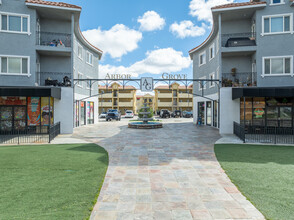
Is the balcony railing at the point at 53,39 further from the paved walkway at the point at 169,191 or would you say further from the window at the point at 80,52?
the paved walkway at the point at 169,191

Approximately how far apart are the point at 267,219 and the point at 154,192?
2.49 metres

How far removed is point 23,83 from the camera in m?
14.7

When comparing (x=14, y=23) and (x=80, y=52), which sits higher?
(x=14, y=23)

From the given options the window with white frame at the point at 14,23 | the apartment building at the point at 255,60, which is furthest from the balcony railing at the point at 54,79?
the apartment building at the point at 255,60

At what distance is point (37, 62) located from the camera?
15922 millimetres

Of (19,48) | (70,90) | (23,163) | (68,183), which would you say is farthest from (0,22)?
(68,183)

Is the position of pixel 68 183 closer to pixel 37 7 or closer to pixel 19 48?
pixel 19 48

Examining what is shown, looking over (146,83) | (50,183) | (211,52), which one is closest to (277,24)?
(211,52)

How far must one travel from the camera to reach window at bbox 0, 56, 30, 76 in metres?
14.5

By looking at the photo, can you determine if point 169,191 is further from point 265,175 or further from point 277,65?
point 277,65

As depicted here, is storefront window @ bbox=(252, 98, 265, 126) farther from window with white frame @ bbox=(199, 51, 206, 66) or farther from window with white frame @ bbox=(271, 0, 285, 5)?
window with white frame @ bbox=(199, 51, 206, 66)

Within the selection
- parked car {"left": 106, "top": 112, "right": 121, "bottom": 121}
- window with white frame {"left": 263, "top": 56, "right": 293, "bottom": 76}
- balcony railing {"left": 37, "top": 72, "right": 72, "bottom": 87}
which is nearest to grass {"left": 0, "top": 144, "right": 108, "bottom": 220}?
balcony railing {"left": 37, "top": 72, "right": 72, "bottom": 87}

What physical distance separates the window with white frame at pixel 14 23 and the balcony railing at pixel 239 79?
1689 cm

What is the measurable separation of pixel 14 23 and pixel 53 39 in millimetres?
2928
